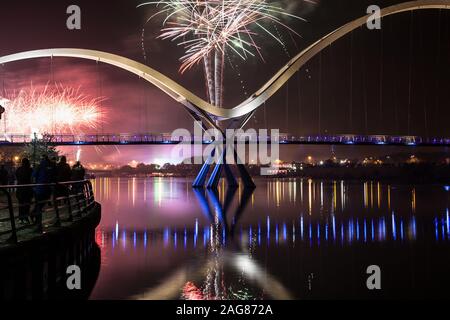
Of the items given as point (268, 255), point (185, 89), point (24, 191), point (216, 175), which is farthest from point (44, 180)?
point (216, 175)

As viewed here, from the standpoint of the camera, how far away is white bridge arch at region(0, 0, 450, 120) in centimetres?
5649

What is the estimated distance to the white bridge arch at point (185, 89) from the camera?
56.5 meters

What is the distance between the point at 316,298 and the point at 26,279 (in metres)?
4.98

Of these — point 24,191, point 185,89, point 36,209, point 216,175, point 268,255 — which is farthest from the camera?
point 216,175

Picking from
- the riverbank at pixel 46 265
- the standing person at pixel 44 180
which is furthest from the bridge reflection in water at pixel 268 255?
the standing person at pixel 44 180

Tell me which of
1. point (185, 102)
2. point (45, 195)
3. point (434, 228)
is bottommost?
point (434, 228)

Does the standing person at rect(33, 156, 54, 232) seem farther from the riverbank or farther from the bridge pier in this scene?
the bridge pier

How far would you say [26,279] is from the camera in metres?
9.53

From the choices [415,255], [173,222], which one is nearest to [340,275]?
[415,255]

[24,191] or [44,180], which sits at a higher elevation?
[44,180]

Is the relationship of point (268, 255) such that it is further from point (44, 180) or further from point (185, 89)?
point (185, 89)

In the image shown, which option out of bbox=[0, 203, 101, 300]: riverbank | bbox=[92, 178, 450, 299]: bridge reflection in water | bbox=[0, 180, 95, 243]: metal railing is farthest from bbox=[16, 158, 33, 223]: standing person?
bbox=[92, 178, 450, 299]: bridge reflection in water

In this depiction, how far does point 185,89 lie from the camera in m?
61.5
